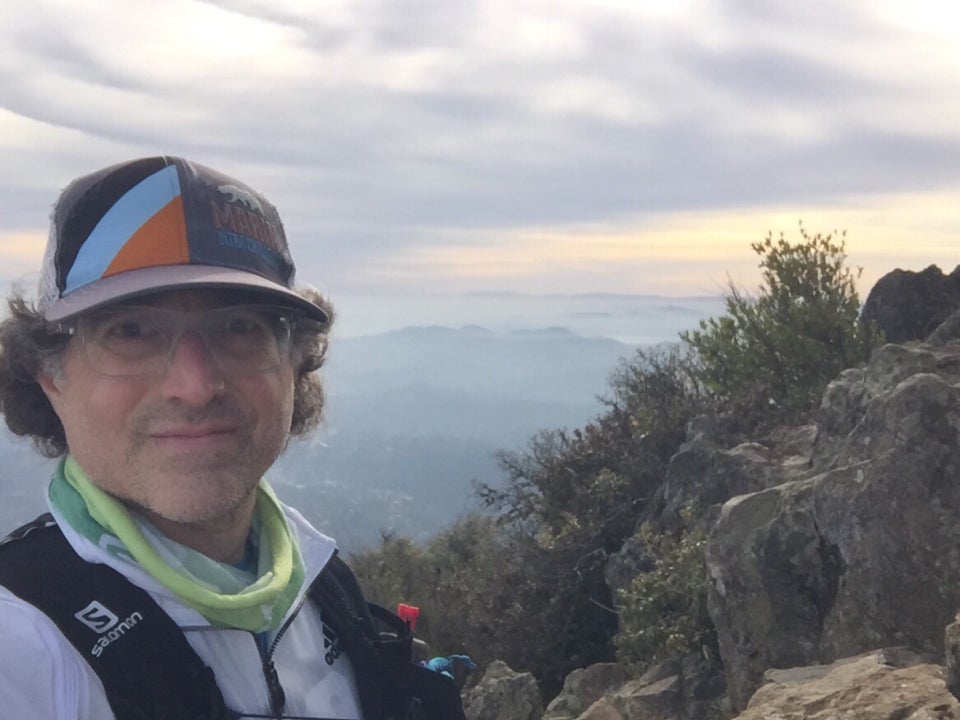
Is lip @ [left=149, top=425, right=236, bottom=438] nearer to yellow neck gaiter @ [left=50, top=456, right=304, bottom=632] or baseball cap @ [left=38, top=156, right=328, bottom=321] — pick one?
yellow neck gaiter @ [left=50, top=456, right=304, bottom=632]

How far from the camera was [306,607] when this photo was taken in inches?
103

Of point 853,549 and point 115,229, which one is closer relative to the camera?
point 115,229

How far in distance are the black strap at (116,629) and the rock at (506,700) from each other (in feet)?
24.5

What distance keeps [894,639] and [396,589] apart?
53.5 ft

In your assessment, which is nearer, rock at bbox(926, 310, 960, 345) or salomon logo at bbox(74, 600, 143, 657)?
salomon logo at bbox(74, 600, 143, 657)

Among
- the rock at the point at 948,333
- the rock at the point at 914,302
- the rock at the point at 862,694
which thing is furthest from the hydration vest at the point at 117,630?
the rock at the point at 914,302

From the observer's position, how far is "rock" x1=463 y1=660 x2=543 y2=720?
8891mm

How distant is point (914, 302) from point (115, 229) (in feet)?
43.5

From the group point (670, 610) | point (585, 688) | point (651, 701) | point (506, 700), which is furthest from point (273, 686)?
point (585, 688)

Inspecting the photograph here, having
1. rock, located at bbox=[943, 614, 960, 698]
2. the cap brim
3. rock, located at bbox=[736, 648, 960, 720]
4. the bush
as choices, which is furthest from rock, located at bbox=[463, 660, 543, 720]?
the cap brim

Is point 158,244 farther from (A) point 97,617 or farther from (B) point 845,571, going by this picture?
(B) point 845,571

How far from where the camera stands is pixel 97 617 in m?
1.86

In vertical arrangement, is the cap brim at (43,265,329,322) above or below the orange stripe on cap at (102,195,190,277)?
below

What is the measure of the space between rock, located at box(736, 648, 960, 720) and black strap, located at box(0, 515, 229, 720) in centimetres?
307
